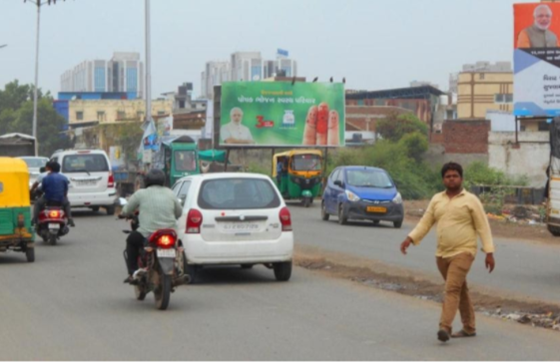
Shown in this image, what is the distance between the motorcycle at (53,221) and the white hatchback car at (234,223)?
7504 mm

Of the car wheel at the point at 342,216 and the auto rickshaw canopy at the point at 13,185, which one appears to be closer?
the auto rickshaw canopy at the point at 13,185

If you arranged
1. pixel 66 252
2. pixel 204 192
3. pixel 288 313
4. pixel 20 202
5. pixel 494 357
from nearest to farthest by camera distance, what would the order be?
1. pixel 494 357
2. pixel 288 313
3. pixel 204 192
4. pixel 20 202
5. pixel 66 252

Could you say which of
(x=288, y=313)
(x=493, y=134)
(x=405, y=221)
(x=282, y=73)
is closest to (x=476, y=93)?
(x=282, y=73)

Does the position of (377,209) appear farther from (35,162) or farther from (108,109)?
(108,109)

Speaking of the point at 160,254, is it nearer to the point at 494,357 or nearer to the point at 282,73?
the point at 494,357

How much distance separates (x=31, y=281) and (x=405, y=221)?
60.2 ft

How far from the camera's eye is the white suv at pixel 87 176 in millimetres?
30172

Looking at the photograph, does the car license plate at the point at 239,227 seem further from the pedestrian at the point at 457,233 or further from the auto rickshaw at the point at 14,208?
the auto rickshaw at the point at 14,208

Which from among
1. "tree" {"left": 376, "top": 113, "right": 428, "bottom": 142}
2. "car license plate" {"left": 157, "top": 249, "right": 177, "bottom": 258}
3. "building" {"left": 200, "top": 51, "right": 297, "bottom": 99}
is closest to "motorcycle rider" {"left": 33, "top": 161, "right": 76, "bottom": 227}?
"car license plate" {"left": 157, "top": 249, "right": 177, "bottom": 258}

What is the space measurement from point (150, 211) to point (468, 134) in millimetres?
53752

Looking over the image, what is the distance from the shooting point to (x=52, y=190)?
21.8 meters

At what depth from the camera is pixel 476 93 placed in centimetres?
9419

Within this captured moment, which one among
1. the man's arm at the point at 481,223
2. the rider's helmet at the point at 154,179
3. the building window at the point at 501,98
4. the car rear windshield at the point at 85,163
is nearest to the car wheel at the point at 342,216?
the car rear windshield at the point at 85,163

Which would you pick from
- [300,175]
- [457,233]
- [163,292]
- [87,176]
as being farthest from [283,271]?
[300,175]
